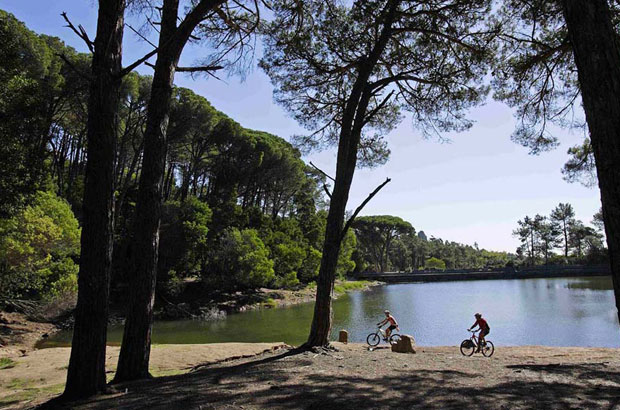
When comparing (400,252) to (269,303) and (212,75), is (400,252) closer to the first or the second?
(269,303)

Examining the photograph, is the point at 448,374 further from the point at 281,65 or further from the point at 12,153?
the point at 12,153

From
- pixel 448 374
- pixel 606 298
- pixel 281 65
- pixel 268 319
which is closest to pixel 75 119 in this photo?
pixel 268 319

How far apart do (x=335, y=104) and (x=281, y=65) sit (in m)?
1.34

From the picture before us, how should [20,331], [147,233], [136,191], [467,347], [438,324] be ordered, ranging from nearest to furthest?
1. [147,233]
2. [467,347]
3. [20,331]
4. [438,324]
5. [136,191]

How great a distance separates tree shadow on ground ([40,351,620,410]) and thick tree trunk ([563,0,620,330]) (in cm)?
170

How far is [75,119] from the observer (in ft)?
67.2

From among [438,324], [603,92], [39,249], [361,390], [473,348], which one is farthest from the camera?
[438,324]

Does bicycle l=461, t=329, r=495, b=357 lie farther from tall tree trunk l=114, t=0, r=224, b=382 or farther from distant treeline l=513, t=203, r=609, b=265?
distant treeline l=513, t=203, r=609, b=265

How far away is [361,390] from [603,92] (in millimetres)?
2858

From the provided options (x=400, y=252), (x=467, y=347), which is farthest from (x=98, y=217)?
(x=400, y=252)

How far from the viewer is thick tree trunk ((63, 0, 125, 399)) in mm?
3389

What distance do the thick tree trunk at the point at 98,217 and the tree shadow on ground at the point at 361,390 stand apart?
1.09 ft

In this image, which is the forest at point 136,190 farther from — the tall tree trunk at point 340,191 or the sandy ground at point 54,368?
the tall tree trunk at point 340,191

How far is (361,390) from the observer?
3438 mm
